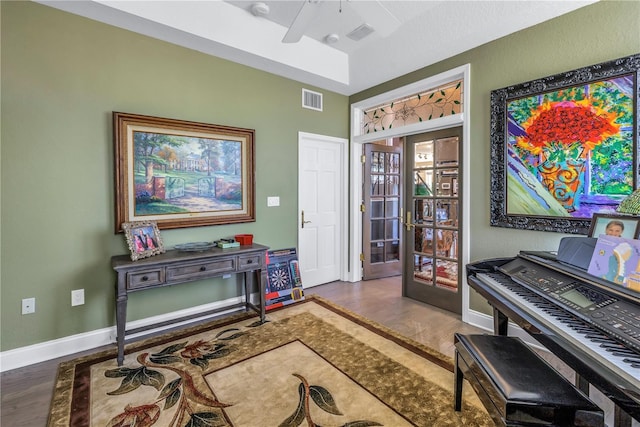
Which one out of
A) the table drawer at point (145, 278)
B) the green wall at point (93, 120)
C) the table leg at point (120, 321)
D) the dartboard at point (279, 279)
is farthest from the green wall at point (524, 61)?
the table leg at point (120, 321)

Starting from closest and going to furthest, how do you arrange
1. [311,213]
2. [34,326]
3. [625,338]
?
[625,338], [34,326], [311,213]

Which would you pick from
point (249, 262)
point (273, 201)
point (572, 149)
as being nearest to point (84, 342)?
point (249, 262)

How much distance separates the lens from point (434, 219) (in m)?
3.52

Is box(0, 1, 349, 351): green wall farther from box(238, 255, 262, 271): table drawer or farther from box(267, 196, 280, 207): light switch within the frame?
box(267, 196, 280, 207): light switch

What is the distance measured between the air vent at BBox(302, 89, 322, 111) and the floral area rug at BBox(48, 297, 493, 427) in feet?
9.29

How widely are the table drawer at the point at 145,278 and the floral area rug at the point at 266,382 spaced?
23.3 inches

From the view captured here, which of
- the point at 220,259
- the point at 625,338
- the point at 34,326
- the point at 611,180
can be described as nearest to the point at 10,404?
the point at 34,326

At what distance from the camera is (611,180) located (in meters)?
2.16

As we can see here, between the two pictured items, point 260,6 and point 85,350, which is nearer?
point 85,350

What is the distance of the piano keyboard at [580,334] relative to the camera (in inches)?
38.8

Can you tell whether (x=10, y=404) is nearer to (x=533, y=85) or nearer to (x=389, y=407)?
(x=389, y=407)

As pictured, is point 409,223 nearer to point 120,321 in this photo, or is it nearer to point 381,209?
point 381,209

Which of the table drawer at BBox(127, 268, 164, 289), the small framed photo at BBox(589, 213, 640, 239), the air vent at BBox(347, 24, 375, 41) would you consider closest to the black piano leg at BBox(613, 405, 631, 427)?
the small framed photo at BBox(589, 213, 640, 239)

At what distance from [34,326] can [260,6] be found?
3446mm
